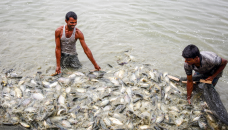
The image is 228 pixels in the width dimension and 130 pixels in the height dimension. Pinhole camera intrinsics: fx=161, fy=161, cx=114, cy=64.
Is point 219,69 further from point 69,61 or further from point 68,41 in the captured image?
point 69,61

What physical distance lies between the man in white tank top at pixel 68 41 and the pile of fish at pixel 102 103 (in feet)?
1.69

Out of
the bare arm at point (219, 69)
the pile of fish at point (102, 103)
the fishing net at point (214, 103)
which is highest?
the bare arm at point (219, 69)

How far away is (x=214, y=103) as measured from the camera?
3412 mm

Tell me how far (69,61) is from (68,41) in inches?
31.4

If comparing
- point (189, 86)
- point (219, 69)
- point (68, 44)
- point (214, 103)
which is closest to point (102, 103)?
point (68, 44)

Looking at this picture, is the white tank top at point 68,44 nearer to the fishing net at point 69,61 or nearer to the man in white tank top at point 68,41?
the man in white tank top at point 68,41

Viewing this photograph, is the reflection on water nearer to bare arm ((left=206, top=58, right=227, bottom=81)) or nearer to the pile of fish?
the pile of fish

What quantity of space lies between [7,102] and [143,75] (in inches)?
137

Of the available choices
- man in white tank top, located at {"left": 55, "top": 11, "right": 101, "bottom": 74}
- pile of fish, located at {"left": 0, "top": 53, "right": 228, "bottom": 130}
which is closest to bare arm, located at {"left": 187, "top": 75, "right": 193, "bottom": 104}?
pile of fish, located at {"left": 0, "top": 53, "right": 228, "bottom": 130}

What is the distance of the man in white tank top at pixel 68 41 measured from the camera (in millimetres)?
3948

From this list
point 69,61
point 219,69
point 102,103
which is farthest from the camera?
point 69,61

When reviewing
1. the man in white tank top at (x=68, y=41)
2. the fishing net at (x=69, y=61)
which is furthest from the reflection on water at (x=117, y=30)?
the man in white tank top at (x=68, y=41)

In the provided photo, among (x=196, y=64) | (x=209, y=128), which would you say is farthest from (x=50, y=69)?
(x=209, y=128)

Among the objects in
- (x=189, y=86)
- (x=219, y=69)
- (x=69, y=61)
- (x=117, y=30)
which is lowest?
(x=189, y=86)
